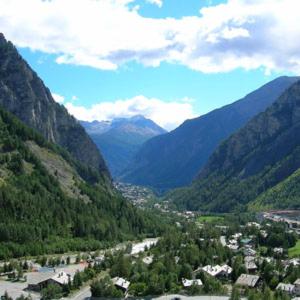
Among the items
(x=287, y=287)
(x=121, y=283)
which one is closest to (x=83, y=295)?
(x=121, y=283)

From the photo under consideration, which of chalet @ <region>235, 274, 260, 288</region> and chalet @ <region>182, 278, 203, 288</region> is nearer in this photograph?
chalet @ <region>182, 278, 203, 288</region>

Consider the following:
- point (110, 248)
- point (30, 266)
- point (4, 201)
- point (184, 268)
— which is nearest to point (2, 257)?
point (30, 266)

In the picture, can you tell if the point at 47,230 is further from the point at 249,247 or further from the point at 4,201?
the point at 249,247

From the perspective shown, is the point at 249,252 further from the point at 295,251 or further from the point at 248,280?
the point at 248,280

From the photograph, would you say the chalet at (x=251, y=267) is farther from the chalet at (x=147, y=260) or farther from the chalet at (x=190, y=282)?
the chalet at (x=147, y=260)

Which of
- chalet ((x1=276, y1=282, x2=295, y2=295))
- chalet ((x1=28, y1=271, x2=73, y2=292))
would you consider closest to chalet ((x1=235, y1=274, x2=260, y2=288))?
chalet ((x1=276, y1=282, x2=295, y2=295))

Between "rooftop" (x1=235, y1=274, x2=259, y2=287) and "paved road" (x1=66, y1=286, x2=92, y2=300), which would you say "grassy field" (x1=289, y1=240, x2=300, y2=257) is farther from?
"paved road" (x1=66, y1=286, x2=92, y2=300)
